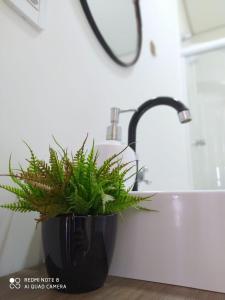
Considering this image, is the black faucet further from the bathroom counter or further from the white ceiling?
the white ceiling

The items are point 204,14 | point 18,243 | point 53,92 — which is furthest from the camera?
point 204,14

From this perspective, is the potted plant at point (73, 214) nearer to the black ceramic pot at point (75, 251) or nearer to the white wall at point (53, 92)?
the black ceramic pot at point (75, 251)

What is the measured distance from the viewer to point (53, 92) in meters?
0.62

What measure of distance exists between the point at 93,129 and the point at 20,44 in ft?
0.98

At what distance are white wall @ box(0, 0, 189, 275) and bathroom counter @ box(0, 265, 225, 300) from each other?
10cm

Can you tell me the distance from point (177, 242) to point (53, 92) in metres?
0.43

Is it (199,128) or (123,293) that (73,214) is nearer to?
(123,293)

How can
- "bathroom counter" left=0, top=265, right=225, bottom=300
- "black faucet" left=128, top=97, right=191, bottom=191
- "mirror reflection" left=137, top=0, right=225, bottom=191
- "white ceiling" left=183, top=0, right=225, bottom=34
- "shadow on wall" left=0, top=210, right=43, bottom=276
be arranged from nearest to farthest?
"bathroom counter" left=0, top=265, right=225, bottom=300, "shadow on wall" left=0, top=210, right=43, bottom=276, "black faucet" left=128, top=97, right=191, bottom=191, "mirror reflection" left=137, top=0, right=225, bottom=191, "white ceiling" left=183, top=0, right=225, bottom=34

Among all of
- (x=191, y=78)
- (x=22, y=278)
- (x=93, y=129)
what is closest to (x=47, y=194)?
(x=22, y=278)

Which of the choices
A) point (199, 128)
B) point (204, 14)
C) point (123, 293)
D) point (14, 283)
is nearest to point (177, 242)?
point (123, 293)

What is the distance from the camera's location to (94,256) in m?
0.36

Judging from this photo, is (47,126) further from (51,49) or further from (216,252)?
(216,252)

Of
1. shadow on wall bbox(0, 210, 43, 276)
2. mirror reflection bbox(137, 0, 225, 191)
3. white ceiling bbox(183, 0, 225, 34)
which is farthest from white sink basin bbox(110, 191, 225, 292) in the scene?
white ceiling bbox(183, 0, 225, 34)

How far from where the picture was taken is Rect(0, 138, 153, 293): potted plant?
357 millimetres
